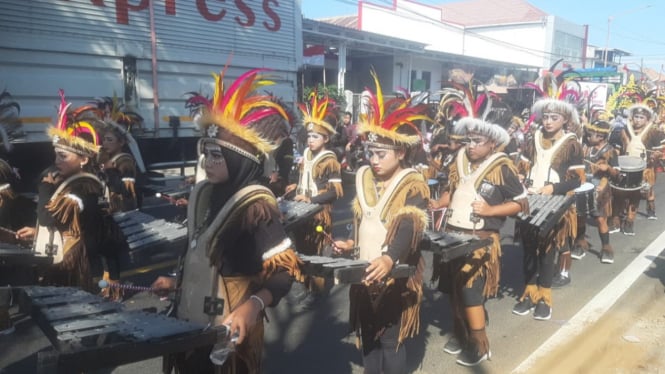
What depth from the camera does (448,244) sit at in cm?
327

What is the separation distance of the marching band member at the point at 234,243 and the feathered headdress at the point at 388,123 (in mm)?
919

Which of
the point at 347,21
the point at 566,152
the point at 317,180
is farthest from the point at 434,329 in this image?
the point at 347,21

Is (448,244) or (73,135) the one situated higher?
(73,135)

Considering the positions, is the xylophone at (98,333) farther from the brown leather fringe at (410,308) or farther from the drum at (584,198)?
the drum at (584,198)

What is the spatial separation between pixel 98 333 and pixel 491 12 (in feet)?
188

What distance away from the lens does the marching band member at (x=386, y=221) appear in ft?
10.4

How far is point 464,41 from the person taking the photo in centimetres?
4094

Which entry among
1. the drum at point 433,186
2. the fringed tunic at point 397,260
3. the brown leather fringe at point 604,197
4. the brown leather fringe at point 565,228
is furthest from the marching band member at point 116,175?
the brown leather fringe at point 604,197

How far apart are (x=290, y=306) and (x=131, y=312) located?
3.34 meters

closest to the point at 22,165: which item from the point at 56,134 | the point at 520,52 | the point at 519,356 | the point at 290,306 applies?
the point at 56,134

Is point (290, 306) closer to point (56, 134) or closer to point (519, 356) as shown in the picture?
point (519, 356)

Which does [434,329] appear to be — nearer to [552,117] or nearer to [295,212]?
[295,212]

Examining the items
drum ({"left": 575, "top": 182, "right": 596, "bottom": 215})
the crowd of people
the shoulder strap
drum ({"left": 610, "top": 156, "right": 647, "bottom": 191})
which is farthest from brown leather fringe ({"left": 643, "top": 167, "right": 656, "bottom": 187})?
the shoulder strap

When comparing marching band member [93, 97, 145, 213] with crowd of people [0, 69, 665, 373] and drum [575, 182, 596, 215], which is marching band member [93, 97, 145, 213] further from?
drum [575, 182, 596, 215]
